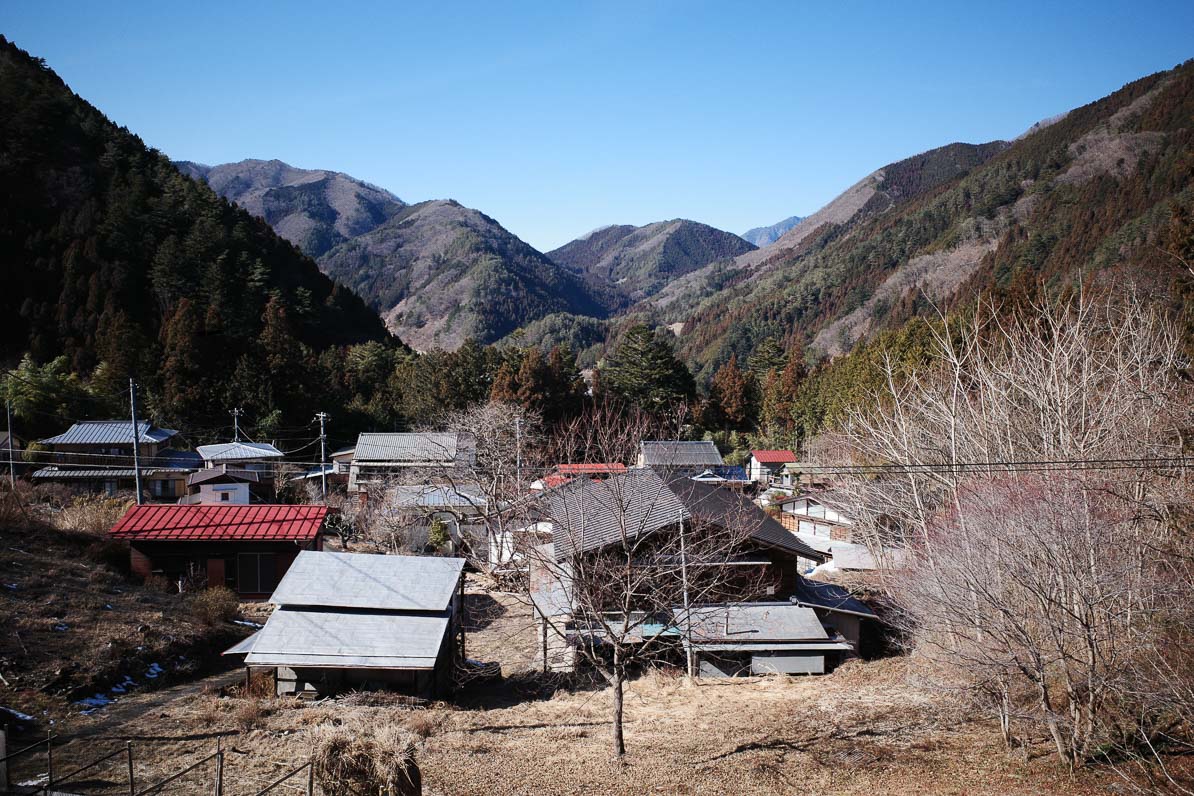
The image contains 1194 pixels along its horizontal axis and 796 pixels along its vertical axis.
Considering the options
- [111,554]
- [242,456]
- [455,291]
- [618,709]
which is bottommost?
[618,709]

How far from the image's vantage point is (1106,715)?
994 centimetres

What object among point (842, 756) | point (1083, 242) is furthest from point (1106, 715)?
point (1083, 242)

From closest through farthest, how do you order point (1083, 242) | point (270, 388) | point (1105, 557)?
point (1105, 557), point (270, 388), point (1083, 242)

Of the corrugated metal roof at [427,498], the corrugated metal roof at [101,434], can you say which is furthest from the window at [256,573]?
the corrugated metal roof at [101,434]

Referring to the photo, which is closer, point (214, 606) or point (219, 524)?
point (214, 606)

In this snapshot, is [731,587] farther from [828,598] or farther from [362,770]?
[362,770]

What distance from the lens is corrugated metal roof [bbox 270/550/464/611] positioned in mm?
14922

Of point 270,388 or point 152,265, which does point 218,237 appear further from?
point 270,388

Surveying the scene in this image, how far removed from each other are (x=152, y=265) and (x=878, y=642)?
5666 cm

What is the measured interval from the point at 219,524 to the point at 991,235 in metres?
98.0

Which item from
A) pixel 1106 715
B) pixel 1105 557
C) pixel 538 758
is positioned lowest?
pixel 538 758

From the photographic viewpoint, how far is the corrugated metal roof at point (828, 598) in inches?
675

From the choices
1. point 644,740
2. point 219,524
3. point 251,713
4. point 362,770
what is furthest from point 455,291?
point 362,770

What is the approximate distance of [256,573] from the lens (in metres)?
22.2
